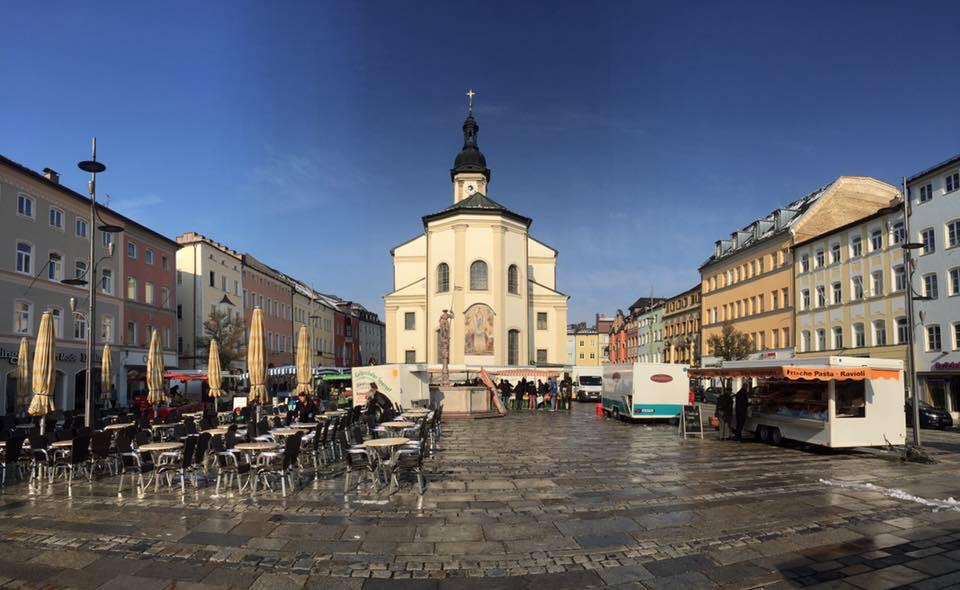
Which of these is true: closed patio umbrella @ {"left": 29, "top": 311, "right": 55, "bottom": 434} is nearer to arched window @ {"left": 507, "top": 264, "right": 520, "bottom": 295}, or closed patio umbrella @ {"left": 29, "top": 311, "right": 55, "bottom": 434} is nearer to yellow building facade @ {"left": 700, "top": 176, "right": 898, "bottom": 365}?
yellow building facade @ {"left": 700, "top": 176, "right": 898, "bottom": 365}

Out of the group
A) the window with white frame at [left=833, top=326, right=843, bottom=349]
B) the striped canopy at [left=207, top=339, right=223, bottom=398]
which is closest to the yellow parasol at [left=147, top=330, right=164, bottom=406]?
the striped canopy at [left=207, top=339, right=223, bottom=398]

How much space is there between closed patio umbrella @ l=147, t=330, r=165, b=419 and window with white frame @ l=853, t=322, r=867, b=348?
38151 mm

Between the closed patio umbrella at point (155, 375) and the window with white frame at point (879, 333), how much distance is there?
123 ft

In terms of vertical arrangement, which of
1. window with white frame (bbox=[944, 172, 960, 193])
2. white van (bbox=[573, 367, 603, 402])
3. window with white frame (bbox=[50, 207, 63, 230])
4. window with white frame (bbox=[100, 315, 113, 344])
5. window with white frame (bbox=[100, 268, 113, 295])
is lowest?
white van (bbox=[573, 367, 603, 402])

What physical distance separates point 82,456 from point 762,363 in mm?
16205

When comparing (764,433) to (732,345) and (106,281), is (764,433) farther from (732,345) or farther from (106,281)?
(106,281)

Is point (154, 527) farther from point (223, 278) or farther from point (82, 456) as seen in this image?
point (223, 278)

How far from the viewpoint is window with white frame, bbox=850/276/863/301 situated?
4004cm

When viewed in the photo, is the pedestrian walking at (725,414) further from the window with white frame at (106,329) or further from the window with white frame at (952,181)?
the window with white frame at (106,329)

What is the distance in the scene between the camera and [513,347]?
5988cm

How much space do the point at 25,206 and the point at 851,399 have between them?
117ft

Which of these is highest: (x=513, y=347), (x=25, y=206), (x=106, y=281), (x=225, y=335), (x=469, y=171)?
(x=469, y=171)

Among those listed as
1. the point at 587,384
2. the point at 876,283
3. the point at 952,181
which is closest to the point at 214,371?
the point at 587,384

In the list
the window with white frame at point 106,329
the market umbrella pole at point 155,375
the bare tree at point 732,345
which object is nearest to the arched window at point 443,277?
the bare tree at point 732,345
